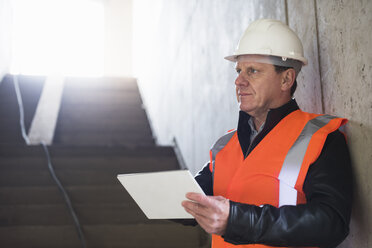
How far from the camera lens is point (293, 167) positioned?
145 cm

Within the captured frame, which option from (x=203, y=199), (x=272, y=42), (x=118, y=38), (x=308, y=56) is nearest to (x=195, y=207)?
(x=203, y=199)

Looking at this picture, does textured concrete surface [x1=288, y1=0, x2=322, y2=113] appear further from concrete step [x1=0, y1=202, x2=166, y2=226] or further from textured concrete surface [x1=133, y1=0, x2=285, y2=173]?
concrete step [x1=0, y1=202, x2=166, y2=226]

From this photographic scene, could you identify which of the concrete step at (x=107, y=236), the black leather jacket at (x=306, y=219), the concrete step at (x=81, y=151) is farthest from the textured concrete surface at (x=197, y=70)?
the black leather jacket at (x=306, y=219)

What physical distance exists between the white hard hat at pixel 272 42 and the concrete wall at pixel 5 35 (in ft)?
24.2

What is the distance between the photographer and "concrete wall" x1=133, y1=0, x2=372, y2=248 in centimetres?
146

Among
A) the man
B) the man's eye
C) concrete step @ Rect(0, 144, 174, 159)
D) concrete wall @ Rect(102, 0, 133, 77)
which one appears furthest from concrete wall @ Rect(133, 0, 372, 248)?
concrete wall @ Rect(102, 0, 133, 77)

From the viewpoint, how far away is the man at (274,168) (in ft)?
4.11

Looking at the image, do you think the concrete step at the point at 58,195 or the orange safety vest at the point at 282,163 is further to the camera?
the concrete step at the point at 58,195

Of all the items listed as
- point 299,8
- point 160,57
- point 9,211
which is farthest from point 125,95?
point 299,8

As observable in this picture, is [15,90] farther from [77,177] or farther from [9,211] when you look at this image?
[9,211]

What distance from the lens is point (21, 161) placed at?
454 centimetres

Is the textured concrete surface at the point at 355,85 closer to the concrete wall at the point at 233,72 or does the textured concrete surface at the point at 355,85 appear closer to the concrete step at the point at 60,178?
the concrete wall at the point at 233,72

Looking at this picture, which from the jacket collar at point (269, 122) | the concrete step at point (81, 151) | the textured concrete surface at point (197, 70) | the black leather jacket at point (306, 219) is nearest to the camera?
the black leather jacket at point (306, 219)

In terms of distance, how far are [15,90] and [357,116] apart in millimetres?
7209
